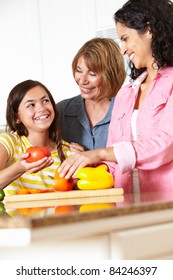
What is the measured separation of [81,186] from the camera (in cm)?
171

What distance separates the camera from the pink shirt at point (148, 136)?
178 centimetres

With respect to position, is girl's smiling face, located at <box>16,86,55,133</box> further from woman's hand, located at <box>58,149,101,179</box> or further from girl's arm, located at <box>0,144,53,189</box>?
woman's hand, located at <box>58,149,101,179</box>

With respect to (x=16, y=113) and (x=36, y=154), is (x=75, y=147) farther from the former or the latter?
(x=36, y=154)

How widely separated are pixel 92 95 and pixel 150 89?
59 centimetres

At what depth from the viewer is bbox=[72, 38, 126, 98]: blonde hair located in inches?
99.0

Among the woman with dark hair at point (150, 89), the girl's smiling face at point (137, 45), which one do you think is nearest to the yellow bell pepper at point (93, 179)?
the woman with dark hair at point (150, 89)

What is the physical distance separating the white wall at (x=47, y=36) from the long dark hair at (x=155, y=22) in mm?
1329

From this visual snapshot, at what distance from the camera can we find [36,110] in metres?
2.52

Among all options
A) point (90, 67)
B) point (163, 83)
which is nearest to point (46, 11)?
point (90, 67)

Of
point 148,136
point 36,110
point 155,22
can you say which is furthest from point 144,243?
point 36,110

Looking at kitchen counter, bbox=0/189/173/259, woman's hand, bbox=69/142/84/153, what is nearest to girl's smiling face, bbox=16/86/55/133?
woman's hand, bbox=69/142/84/153

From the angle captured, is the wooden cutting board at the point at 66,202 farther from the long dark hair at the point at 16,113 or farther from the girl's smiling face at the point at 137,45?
the long dark hair at the point at 16,113

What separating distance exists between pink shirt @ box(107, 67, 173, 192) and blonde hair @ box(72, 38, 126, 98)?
1.24ft

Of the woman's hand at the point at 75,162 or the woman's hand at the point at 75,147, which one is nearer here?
the woman's hand at the point at 75,162
